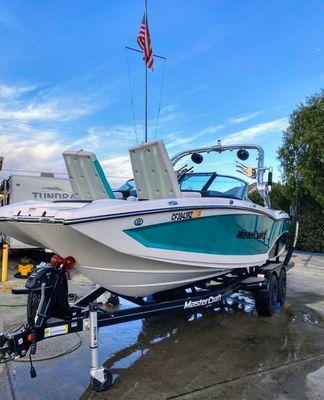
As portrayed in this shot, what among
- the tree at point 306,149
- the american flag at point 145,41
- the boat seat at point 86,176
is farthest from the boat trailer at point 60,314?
the american flag at point 145,41

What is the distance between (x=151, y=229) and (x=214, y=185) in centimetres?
167

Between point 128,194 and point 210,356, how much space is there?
87.1 inches

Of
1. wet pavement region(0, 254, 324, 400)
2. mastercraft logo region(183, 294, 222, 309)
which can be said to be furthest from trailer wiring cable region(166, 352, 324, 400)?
mastercraft logo region(183, 294, 222, 309)

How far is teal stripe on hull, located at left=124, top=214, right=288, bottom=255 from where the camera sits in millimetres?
3880

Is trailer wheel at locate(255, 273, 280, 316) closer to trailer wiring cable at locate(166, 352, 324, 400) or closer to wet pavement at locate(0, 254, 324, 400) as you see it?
wet pavement at locate(0, 254, 324, 400)

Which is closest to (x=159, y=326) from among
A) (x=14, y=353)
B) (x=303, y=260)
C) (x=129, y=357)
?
(x=129, y=357)

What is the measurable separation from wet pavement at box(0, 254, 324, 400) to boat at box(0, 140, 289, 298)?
30.3 inches

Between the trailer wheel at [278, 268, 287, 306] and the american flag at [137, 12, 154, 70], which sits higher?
the american flag at [137, 12, 154, 70]

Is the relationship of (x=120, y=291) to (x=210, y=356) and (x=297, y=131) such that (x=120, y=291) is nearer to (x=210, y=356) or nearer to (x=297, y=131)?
(x=210, y=356)

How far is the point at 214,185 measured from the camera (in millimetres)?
5230

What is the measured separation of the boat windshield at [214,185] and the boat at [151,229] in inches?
0.6

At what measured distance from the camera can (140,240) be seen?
3754 millimetres

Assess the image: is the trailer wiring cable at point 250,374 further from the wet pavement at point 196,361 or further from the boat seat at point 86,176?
Result: the boat seat at point 86,176

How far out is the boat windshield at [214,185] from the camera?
5.15 m
